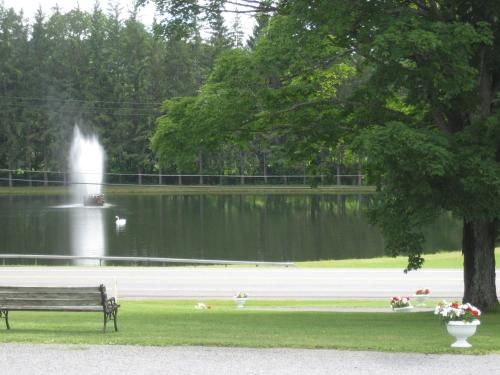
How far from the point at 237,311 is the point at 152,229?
34044 millimetres

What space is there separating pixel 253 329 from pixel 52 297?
10.2 ft

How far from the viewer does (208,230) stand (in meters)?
50.6

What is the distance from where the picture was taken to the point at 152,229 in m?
51.7

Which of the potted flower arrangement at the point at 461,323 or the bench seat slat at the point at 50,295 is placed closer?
the potted flower arrangement at the point at 461,323

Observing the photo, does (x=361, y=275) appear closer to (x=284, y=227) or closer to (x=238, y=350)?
(x=238, y=350)

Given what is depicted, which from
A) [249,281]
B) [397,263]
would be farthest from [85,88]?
[249,281]

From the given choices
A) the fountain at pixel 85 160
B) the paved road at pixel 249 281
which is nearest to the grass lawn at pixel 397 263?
the paved road at pixel 249 281

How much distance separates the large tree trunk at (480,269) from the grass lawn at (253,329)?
0.55m

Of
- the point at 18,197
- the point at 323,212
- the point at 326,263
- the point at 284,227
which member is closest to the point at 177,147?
the point at 326,263

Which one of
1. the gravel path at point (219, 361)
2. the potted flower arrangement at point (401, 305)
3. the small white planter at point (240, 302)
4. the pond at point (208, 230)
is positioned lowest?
the pond at point (208, 230)

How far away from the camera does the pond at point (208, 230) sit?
4075 centimetres

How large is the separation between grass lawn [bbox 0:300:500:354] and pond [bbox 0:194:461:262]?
20561 millimetres

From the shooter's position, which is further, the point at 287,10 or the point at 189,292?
the point at 189,292

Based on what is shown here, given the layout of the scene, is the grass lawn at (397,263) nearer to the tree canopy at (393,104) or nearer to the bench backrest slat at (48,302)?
the tree canopy at (393,104)
